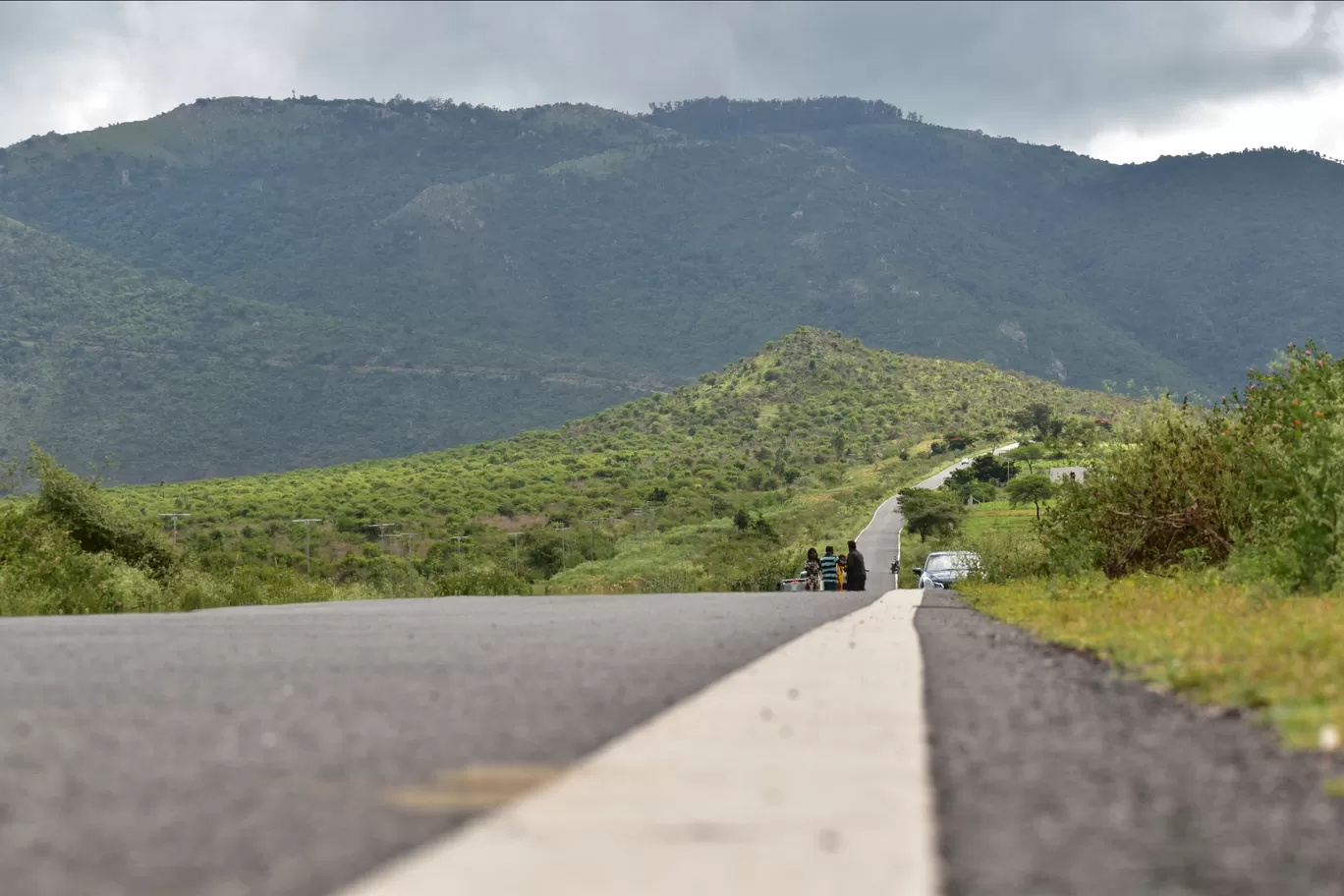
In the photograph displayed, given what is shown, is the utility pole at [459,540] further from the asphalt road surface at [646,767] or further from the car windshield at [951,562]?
the asphalt road surface at [646,767]

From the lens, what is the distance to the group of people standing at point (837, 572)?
3384 centimetres

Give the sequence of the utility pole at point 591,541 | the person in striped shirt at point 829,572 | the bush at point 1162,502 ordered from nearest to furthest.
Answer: the bush at point 1162,502 → the person in striped shirt at point 829,572 → the utility pole at point 591,541

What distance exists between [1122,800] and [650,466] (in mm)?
122014

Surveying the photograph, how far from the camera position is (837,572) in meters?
34.7

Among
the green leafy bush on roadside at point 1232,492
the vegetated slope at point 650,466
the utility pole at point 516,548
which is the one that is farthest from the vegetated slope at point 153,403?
the green leafy bush on roadside at point 1232,492

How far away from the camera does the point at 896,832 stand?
13.7 feet

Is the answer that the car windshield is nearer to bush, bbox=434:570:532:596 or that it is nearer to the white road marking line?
bush, bbox=434:570:532:596

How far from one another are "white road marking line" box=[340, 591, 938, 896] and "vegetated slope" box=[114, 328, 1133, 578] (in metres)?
74.7

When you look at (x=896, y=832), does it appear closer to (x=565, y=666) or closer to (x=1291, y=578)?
(x=565, y=666)

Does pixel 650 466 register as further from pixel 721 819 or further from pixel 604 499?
pixel 721 819

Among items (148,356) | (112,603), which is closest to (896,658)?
(112,603)

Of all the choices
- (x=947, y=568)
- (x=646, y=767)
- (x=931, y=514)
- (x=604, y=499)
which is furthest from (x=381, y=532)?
(x=646, y=767)

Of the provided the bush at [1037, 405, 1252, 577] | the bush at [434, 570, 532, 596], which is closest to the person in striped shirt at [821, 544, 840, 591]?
the bush at [434, 570, 532, 596]

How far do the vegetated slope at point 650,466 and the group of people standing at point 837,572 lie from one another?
4634 centimetres
